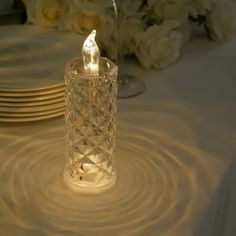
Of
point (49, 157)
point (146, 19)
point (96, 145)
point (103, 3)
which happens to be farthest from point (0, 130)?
point (146, 19)

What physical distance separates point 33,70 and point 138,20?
305 mm

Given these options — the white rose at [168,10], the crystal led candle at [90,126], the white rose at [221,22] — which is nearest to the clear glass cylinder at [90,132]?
the crystal led candle at [90,126]

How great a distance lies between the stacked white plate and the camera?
94cm

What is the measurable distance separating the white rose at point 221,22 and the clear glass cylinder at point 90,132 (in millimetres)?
597

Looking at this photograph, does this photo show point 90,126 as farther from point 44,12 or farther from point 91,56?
point 44,12

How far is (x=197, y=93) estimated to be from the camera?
3.66ft

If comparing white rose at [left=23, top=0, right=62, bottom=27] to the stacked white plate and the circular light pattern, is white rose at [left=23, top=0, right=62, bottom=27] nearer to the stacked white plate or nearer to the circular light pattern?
the stacked white plate

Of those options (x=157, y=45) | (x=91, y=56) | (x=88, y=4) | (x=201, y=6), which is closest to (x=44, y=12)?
(x=88, y=4)

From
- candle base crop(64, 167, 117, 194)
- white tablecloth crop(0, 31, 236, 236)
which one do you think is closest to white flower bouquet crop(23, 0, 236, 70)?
white tablecloth crop(0, 31, 236, 236)

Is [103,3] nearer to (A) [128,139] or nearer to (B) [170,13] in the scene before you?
(B) [170,13]

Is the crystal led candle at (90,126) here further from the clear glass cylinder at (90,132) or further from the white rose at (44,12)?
the white rose at (44,12)

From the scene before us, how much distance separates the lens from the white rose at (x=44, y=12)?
122 centimetres

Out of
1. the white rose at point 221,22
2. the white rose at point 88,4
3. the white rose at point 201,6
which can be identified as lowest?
the white rose at point 221,22

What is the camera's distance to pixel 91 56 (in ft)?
2.54
